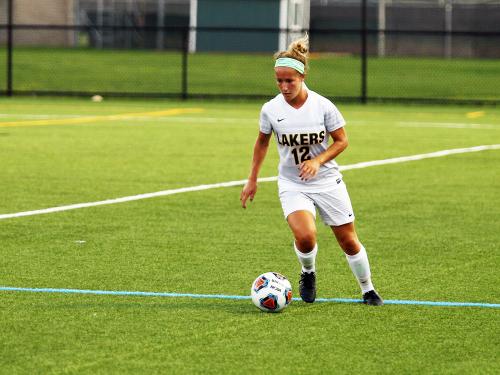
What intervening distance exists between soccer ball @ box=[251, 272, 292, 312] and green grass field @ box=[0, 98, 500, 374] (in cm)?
9

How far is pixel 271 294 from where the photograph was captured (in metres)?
7.41

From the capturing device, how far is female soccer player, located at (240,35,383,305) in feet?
25.3

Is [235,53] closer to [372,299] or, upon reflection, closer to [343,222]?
[343,222]

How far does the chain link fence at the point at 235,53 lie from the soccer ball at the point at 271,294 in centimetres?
2106

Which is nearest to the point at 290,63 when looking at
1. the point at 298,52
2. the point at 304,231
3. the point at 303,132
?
the point at 298,52

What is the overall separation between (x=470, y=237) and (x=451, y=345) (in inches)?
151

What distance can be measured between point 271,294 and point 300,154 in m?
0.99

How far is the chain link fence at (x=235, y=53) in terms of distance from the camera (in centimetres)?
3209

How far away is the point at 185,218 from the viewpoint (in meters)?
11.3

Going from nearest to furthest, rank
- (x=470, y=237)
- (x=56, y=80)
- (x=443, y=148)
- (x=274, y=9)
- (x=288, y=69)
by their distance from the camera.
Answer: (x=288, y=69) < (x=470, y=237) < (x=443, y=148) < (x=56, y=80) < (x=274, y=9)

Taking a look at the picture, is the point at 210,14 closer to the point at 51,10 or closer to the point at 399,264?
the point at 51,10

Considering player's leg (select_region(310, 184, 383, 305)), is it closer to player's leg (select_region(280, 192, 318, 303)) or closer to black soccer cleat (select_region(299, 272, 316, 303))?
player's leg (select_region(280, 192, 318, 303))

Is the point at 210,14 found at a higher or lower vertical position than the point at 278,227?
higher

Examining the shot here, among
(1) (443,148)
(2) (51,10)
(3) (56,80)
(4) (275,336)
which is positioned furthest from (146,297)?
(2) (51,10)
